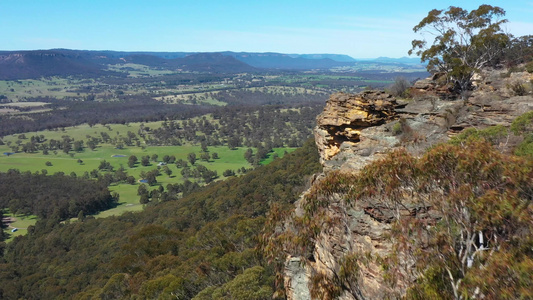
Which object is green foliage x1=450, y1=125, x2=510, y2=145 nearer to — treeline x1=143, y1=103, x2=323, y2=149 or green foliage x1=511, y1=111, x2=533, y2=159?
green foliage x1=511, y1=111, x2=533, y2=159

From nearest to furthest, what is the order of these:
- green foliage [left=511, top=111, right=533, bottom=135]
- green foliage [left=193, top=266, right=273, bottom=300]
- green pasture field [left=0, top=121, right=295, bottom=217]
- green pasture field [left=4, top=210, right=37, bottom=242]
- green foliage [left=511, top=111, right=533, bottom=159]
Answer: green foliage [left=511, top=111, right=533, bottom=159] → green foliage [left=511, top=111, right=533, bottom=135] → green foliage [left=193, top=266, right=273, bottom=300] → green pasture field [left=4, top=210, right=37, bottom=242] → green pasture field [left=0, top=121, right=295, bottom=217]

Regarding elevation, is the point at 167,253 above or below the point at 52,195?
above

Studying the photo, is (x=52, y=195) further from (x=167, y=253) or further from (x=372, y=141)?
(x=372, y=141)

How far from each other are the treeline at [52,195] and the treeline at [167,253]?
451 inches

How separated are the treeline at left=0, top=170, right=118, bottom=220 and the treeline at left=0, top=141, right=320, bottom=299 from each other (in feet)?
37.6

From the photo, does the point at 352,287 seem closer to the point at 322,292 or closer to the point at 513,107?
the point at 322,292

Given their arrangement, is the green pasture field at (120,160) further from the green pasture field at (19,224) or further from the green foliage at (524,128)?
the green foliage at (524,128)

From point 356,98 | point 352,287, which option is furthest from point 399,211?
point 356,98

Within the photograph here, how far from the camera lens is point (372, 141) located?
21.9 metres

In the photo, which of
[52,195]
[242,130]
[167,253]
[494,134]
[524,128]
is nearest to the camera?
[524,128]

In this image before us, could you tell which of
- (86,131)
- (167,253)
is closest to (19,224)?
(167,253)

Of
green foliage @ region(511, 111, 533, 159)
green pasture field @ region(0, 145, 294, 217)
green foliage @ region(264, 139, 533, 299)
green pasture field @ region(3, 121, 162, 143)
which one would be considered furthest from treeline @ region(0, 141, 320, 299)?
green pasture field @ region(3, 121, 162, 143)

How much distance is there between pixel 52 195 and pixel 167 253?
73.8 meters

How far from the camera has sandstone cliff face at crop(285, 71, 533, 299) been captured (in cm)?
1165
